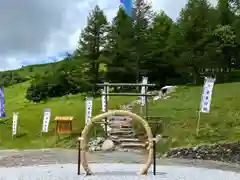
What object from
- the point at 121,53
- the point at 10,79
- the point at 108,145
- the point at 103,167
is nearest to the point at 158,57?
the point at 121,53

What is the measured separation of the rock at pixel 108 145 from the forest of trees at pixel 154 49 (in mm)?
22033

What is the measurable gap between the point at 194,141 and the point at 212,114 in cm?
361

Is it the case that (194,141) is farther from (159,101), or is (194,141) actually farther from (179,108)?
(159,101)

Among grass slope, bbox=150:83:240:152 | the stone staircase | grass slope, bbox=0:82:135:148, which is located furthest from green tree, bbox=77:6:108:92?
the stone staircase

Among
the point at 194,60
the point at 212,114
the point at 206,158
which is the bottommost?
the point at 206,158

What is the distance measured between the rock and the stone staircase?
0.25 meters

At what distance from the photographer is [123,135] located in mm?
20500

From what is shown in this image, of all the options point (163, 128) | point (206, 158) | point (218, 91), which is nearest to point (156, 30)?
point (218, 91)

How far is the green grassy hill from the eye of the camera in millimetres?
18938

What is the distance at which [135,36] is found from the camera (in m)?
44.2

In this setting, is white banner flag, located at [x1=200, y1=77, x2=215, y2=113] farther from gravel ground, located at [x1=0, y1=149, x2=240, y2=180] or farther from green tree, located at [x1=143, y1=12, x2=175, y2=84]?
green tree, located at [x1=143, y1=12, x2=175, y2=84]

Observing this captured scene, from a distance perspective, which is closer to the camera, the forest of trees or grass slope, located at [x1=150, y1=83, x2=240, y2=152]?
grass slope, located at [x1=150, y1=83, x2=240, y2=152]

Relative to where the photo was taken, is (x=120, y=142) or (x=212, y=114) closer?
(x=120, y=142)

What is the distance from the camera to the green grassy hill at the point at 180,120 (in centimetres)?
1894
